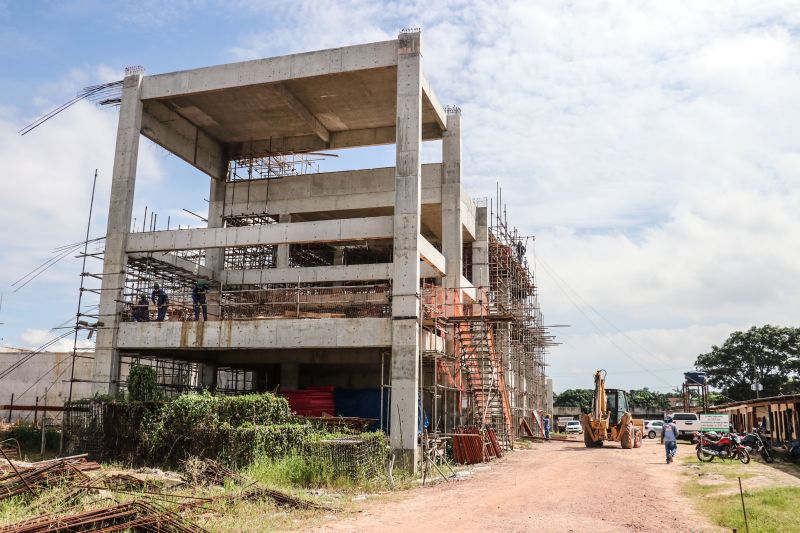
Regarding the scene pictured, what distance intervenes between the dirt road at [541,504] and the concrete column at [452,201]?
33.4 feet

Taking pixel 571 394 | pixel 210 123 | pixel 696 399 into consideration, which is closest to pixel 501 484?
pixel 210 123

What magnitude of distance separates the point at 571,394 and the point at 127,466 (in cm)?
Answer: 8977

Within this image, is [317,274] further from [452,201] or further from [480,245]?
[480,245]

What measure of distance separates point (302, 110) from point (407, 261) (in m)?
10.3

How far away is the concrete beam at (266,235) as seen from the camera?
2370cm

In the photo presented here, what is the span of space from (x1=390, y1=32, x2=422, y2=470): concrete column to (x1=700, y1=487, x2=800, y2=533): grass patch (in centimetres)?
887

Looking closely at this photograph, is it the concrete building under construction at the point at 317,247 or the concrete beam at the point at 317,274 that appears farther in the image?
the concrete beam at the point at 317,274

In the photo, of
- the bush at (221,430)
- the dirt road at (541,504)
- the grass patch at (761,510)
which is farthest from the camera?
the bush at (221,430)

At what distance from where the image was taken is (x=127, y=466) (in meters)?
19.3

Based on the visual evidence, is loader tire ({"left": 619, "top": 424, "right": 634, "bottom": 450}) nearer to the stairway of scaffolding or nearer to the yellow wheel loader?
the yellow wheel loader

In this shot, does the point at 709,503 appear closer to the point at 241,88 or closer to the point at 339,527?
the point at 339,527

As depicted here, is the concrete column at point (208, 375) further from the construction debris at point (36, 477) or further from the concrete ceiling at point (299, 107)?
the construction debris at point (36, 477)

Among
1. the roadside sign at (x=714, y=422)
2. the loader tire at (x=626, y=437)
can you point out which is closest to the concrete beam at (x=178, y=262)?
the loader tire at (x=626, y=437)

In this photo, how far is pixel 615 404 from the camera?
108 feet
